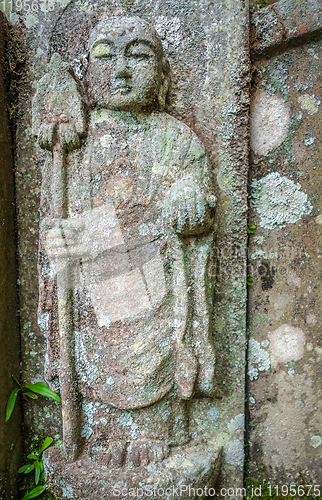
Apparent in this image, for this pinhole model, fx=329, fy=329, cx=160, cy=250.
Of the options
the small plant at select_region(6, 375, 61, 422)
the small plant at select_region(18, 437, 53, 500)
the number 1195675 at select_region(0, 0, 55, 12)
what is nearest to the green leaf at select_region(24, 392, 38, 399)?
the small plant at select_region(6, 375, 61, 422)

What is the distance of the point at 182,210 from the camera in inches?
57.4

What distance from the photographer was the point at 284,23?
1664 mm

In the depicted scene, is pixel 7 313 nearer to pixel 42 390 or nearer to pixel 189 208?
pixel 42 390

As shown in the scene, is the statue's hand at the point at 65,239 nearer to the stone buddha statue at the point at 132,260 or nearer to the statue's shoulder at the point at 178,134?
the stone buddha statue at the point at 132,260

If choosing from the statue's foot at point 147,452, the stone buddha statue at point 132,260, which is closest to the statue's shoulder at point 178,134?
the stone buddha statue at point 132,260

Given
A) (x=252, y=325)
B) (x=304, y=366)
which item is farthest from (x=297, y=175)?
(x=304, y=366)

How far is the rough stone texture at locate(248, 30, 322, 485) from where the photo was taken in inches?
67.0

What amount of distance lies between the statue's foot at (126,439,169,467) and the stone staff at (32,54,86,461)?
0.91 feet

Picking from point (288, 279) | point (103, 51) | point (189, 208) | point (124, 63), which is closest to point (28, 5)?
point (103, 51)

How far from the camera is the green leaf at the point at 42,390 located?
176cm

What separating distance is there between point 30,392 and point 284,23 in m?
2.38

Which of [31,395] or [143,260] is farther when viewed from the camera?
[31,395]

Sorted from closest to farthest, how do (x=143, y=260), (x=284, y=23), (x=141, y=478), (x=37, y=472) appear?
(x=141, y=478) → (x=143, y=260) → (x=284, y=23) → (x=37, y=472)

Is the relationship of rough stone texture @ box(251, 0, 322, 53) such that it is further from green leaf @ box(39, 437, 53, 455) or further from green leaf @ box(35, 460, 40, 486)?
green leaf @ box(35, 460, 40, 486)
